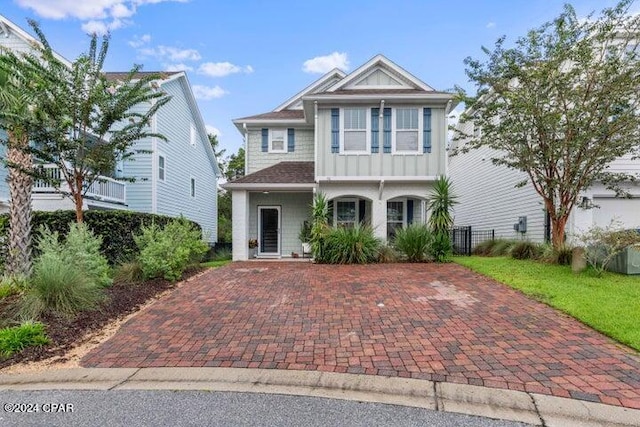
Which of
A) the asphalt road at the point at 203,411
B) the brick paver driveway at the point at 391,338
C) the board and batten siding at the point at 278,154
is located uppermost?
the board and batten siding at the point at 278,154

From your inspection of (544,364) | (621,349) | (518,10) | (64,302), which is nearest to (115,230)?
(64,302)

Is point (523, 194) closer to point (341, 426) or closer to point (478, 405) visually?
point (478, 405)

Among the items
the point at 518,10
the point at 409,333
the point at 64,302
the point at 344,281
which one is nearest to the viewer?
the point at 409,333

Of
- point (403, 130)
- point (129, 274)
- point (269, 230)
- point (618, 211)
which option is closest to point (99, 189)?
point (129, 274)

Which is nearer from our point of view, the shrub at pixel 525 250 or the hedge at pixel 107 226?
the hedge at pixel 107 226

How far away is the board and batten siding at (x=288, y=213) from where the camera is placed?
609 inches

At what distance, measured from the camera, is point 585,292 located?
21.7 ft

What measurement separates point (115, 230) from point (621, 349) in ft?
37.6

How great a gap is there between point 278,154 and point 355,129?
4415 mm

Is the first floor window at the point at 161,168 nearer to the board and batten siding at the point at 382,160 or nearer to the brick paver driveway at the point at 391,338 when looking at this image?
the board and batten siding at the point at 382,160

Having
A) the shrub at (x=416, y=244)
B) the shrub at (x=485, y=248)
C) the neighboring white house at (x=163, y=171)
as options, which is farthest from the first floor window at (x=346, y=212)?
the neighboring white house at (x=163, y=171)

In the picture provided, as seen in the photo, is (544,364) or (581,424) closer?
(581,424)

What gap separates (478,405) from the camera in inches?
124

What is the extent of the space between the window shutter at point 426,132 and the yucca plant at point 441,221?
138 centimetres
